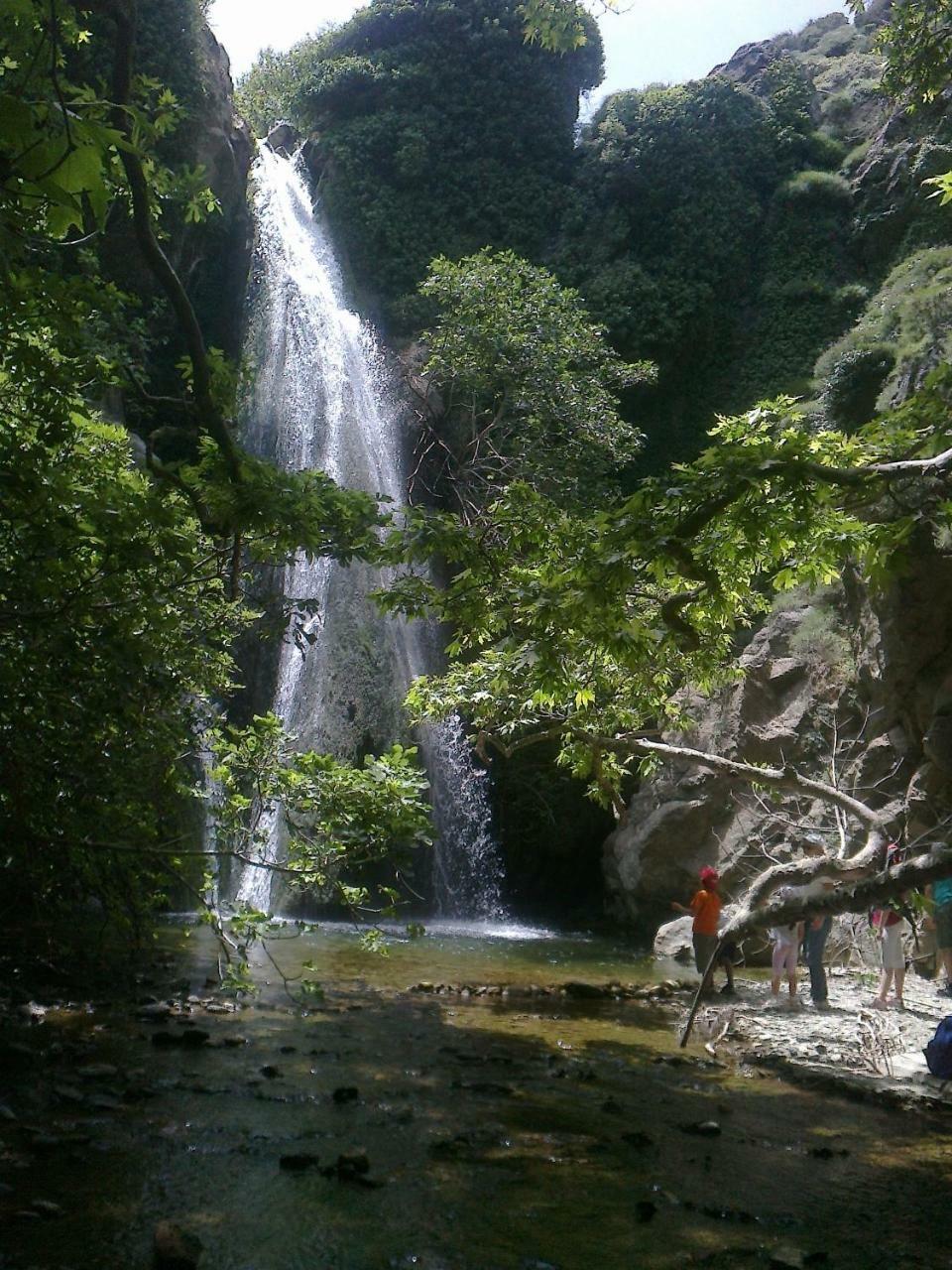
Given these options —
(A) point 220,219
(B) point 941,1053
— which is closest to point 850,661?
(B) point 941,1053

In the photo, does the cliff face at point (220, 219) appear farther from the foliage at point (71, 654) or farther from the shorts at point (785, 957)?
the foliage at point (71, 654)

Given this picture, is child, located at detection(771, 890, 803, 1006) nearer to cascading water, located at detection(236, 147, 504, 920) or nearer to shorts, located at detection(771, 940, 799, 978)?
shorts, located at detection(771, 940, 799, 978)

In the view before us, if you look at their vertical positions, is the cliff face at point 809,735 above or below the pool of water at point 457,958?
above

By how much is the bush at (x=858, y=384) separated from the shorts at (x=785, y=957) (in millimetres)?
10216

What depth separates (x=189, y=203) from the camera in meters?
6.50

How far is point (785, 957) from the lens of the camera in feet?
34.9

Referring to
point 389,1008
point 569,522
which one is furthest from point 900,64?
point 389,1008

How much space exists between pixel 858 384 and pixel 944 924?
444 inches

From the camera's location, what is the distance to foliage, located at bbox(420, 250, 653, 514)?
61.9ft

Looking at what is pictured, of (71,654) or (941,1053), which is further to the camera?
(941,1053)

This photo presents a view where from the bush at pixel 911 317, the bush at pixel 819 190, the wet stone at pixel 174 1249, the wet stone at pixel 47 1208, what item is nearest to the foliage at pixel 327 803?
the wet stone at pixel 47 1208

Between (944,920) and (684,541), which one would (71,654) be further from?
(944,920)

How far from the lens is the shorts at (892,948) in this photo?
30.6 feet

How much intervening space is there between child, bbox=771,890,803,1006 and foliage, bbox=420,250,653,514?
9.38 m
